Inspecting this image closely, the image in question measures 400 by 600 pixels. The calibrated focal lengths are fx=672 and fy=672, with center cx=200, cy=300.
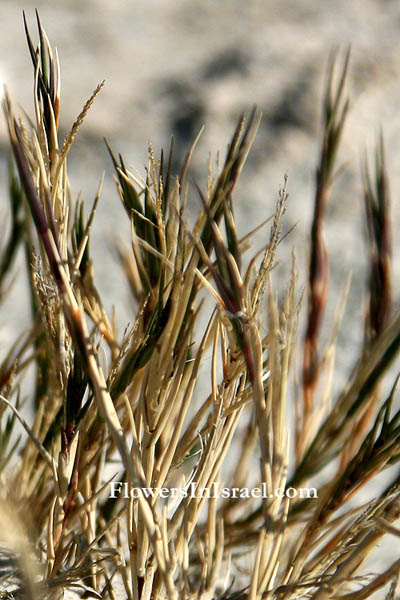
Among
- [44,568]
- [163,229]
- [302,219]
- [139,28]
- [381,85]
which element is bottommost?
[44,568]

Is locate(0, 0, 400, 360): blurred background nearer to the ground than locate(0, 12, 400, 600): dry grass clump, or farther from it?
farther from it

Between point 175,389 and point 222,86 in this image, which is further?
point 222,86

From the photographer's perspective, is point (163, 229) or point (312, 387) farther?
point (312, 387)

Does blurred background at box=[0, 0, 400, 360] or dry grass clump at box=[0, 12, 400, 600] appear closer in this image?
dry grass clump at box=[0, 12, 400, 600]

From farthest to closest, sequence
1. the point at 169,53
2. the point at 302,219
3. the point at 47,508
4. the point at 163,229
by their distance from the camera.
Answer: the point at 169,53
the point at 302,219
the point at 47,508
the point at 163,229

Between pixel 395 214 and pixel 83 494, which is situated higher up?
pixel 395 214

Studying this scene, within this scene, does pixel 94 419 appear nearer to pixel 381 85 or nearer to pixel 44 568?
pixel 44 568

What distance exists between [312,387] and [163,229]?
0.56ft

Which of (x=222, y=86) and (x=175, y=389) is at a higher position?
(x=222, y=86)

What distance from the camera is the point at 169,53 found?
100 cm

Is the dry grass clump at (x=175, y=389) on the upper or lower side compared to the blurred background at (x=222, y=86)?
lower

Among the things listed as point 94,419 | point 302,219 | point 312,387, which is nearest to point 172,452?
point 94,419

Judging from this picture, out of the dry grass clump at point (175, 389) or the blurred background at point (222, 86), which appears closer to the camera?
the dry grass clump at point (175, 389)

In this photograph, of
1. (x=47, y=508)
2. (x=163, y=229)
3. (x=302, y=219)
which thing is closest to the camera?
(x=163, y=229)
